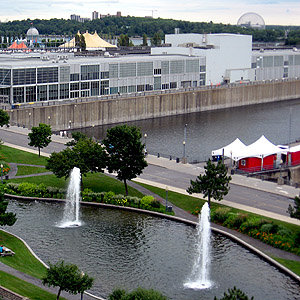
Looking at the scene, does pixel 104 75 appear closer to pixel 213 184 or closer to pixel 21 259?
pixel 213 184

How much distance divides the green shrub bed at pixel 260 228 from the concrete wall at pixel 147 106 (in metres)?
55.6

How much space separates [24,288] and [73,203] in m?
22.3

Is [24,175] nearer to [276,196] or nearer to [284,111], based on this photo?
[276,196]

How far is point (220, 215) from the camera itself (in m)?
56.2

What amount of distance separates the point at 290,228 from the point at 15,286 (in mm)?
23702

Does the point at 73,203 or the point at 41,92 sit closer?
the point at 73,203

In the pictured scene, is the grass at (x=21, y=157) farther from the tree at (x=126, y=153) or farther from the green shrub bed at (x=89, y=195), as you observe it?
the tree at (x=126, y=153)

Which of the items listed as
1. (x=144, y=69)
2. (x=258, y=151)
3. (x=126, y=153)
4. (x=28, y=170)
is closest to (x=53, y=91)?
(x=144, y=69)

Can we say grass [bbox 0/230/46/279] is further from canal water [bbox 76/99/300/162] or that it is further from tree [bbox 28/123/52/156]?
canal water [bbox 76/99/300/162]

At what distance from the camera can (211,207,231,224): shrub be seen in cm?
5616

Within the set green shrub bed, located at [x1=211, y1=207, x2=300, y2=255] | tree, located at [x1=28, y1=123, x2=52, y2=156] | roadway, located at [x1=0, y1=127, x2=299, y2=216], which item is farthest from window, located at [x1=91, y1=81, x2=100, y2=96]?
green shrub bed, located at [x1=211, y1=207, x2=300, y2=255]

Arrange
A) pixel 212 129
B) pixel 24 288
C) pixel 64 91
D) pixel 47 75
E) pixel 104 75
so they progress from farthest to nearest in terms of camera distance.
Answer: pixel 104 75
pixel 64 91
pixel 212 129
pixel 47 75
pixel 24 288

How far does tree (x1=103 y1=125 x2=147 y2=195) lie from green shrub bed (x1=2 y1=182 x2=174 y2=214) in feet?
7.05

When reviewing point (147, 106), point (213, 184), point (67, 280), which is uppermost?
point (213, 184)
